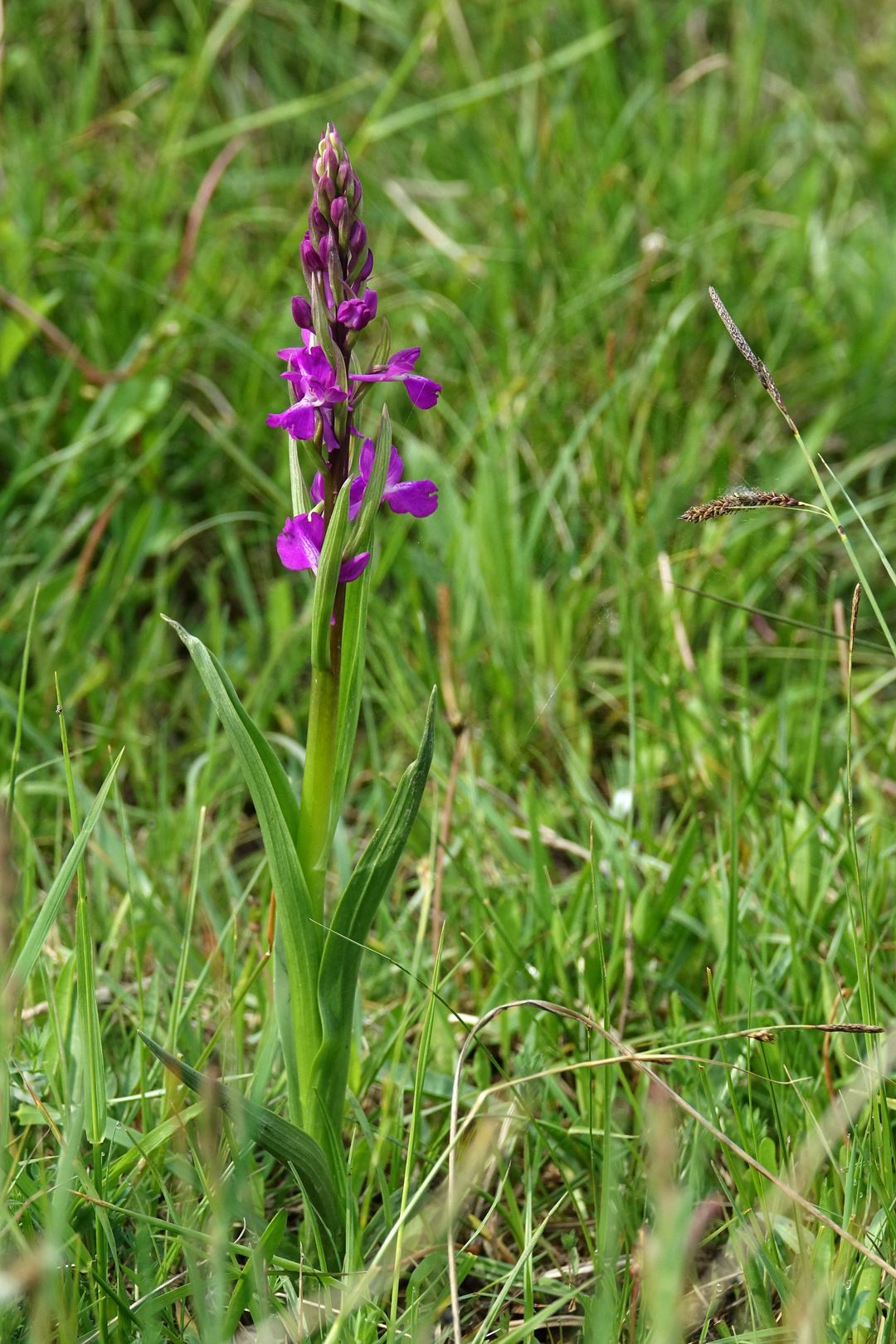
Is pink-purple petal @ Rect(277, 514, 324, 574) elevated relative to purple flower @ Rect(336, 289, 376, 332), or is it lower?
lower

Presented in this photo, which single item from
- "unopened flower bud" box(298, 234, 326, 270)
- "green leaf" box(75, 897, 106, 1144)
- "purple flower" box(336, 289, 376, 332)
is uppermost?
"unopened flower bud" box(298, 234, 326, 270)

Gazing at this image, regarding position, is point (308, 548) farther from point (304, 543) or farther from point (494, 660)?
point (494, 660)

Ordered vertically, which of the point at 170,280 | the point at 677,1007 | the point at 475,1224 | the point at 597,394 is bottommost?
the point at 475,1224

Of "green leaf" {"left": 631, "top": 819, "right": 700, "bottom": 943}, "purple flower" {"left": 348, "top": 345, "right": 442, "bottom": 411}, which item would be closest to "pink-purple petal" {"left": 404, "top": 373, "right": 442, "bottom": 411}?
"purple flower" {"left": 348, "top": 345, "right": 442, "bottom": 411}

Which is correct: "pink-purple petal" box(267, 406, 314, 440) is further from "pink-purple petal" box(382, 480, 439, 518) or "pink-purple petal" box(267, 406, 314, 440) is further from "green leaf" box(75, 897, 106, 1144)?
"green leaf" box(75, 897, 106, 1144)

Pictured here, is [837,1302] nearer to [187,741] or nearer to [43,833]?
[43,833]

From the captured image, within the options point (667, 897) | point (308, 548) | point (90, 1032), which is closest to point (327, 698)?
point (308, 548)

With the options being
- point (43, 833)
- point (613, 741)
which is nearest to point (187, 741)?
point (43, 833)
